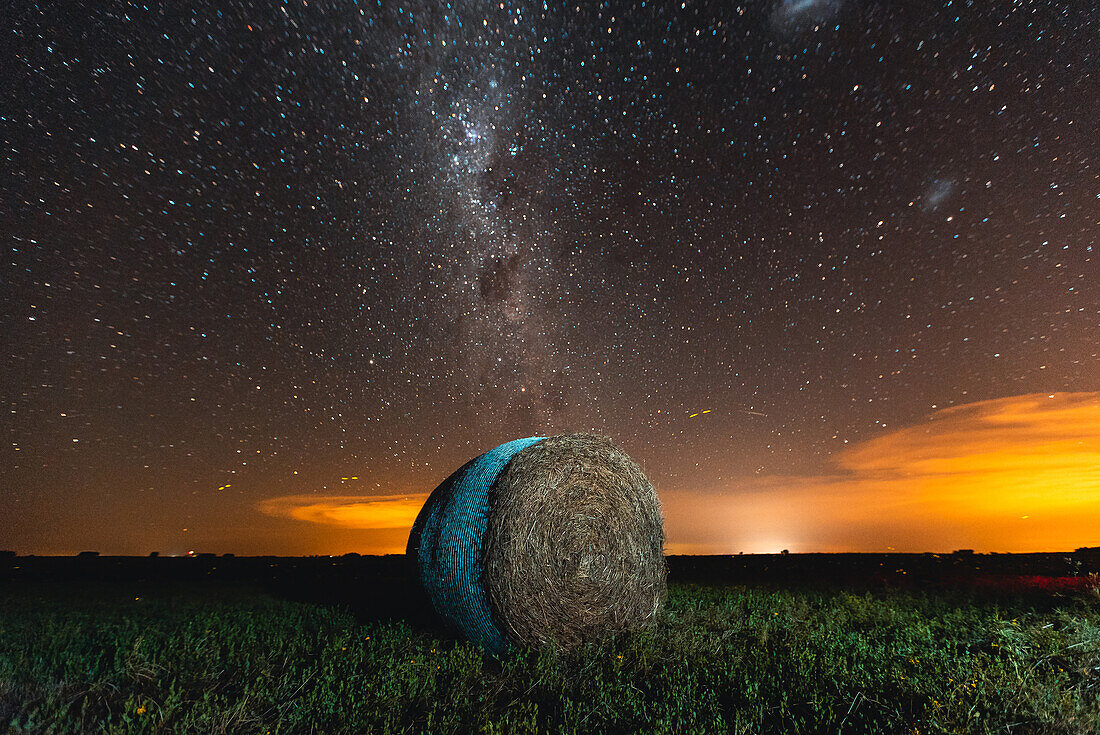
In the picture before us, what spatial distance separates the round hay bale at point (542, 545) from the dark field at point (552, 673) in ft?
1.16

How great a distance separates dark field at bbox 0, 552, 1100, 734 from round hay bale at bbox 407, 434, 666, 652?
13.9 inches

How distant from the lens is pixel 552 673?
219 inches

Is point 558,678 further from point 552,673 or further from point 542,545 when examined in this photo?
point 542,545

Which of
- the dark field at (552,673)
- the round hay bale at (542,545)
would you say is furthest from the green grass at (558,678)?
the round hay bale at (542,545)

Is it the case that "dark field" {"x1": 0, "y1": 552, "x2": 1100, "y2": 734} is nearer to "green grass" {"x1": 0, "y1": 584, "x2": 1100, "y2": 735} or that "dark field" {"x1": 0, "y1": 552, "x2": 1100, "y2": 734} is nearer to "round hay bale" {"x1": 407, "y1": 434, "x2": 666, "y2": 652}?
"green grass" {"x1": 0, "y1": 584, "x2": 1100, "y2": 735}

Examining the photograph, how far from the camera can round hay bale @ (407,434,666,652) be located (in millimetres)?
6641

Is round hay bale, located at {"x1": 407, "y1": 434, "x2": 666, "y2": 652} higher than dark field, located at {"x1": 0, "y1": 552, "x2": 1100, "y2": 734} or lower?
higher

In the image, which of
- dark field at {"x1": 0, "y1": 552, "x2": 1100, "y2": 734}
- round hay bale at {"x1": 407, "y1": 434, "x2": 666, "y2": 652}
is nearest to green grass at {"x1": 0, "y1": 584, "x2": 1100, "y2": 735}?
dark field at {"x1": 0, "y1": 552, "x2": 1100, "y2": 734}

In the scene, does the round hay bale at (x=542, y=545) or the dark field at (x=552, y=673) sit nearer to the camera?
the dark field at (x=552, y=673)

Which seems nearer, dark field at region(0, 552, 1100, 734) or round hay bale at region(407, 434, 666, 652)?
dark field at region(0, 552, 1100, 734)

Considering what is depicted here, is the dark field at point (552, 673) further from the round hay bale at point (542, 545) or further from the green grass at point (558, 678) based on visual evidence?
the round hay bale at point (542, 545)

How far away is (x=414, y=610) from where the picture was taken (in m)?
7.64

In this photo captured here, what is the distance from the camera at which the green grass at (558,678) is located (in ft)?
14.0

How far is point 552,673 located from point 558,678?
0.34 feet
